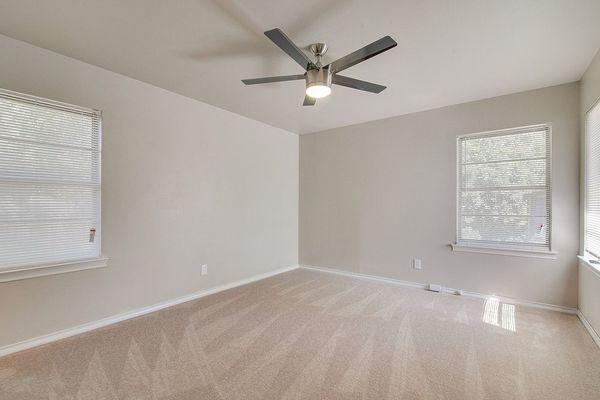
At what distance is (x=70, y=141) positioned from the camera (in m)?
2.55

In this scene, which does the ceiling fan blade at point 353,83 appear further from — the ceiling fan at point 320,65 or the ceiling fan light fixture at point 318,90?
the ceiling fan light fixture at point 318,90

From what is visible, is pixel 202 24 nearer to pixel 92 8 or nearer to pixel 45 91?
pixel 92 8

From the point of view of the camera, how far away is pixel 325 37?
215cm

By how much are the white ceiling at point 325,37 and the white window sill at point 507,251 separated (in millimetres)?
1861

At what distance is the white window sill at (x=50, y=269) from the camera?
2.20 meters

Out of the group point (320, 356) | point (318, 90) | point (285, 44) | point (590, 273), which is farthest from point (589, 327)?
point (285, 44)

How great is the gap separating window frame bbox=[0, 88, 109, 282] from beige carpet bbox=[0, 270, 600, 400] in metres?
0.60

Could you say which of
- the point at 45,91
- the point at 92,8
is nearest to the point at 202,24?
the point at 92,8

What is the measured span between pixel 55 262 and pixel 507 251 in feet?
15.3

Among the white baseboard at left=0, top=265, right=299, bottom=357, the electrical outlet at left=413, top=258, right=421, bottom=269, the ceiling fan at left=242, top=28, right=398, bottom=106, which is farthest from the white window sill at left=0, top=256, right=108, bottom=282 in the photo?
the electrical outlet at left=413, top=258, right=421, bottom=269

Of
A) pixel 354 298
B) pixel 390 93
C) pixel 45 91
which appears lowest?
pixel 354 298

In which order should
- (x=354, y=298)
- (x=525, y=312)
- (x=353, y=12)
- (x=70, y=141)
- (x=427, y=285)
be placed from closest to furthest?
(x=353, y=12)
(x=70, y=141)
(x=525, y=312)
(x=354, y=298)
(x=427, y=285)

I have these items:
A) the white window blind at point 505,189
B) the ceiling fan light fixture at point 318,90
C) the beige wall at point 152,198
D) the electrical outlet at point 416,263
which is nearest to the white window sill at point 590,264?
the white window blind at point 505,189

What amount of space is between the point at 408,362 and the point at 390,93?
2.73m
